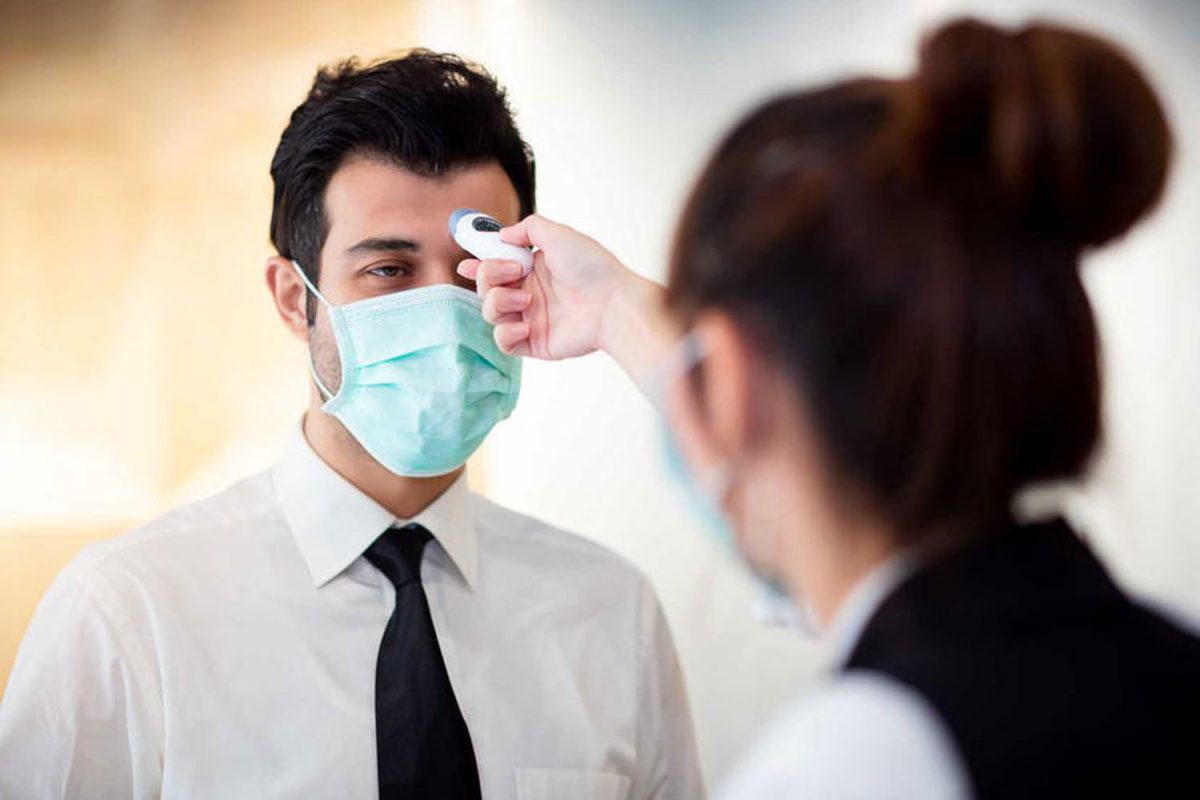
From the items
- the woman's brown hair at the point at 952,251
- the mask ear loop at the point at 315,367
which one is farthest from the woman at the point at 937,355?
the mask ear loop at the point at 315,367

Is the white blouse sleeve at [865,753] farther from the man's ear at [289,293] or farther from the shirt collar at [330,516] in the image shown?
the man's ear at [289,293]

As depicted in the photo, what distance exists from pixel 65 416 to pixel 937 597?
2.23m

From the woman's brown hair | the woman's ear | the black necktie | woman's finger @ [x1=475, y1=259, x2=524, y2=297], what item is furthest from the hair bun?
the black necktie

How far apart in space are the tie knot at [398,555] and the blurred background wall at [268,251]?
3.18 ft

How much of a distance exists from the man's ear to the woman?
1.10m

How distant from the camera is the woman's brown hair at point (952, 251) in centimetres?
78

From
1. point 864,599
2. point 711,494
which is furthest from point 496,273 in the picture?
point 864,599

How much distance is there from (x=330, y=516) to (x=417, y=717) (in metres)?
0.28

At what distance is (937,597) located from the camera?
78cm

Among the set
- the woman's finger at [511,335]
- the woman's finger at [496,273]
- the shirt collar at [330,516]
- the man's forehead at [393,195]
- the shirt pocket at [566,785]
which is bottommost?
the shirt pocket at [566,785]

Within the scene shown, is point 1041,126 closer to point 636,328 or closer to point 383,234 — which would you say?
point 636,328

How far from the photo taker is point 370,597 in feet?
5.85

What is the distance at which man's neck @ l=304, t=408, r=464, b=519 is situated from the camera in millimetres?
1815

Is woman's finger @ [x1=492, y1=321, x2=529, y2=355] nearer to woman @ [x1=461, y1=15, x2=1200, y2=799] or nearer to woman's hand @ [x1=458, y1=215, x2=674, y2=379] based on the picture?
woman's hand @ [x1=458, y1=215, x2=674, y2=379]
